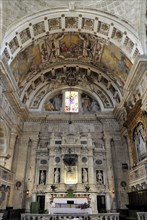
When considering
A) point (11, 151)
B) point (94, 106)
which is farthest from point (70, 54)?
point (11, 151)

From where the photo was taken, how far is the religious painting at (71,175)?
15.9 m

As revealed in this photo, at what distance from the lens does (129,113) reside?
13.8 meters

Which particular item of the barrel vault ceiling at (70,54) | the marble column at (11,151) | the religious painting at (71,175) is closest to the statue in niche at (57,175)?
the religious painting at (71,175)

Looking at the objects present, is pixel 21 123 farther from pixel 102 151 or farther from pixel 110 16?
pixel 110 16

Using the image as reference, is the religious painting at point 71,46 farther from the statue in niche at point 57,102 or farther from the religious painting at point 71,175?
the religious painting at point 71,175

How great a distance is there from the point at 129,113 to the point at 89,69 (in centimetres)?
699

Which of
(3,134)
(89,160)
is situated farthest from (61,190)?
(3,134)

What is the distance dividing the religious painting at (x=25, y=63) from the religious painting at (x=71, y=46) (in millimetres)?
2248

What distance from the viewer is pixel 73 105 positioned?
19531mm

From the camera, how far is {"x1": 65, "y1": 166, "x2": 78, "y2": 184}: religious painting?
1589cm

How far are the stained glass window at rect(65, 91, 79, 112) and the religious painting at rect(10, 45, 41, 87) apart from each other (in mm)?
4468

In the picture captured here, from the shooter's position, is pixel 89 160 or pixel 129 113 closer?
pixel 129 113

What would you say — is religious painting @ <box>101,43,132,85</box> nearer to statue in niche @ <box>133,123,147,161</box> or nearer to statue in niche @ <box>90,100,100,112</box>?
statue in niche @ <box>90,100,100,112</box>

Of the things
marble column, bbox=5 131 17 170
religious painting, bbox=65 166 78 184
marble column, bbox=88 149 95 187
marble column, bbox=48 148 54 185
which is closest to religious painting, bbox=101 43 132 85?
marble column, bbox=88 149 95 187
